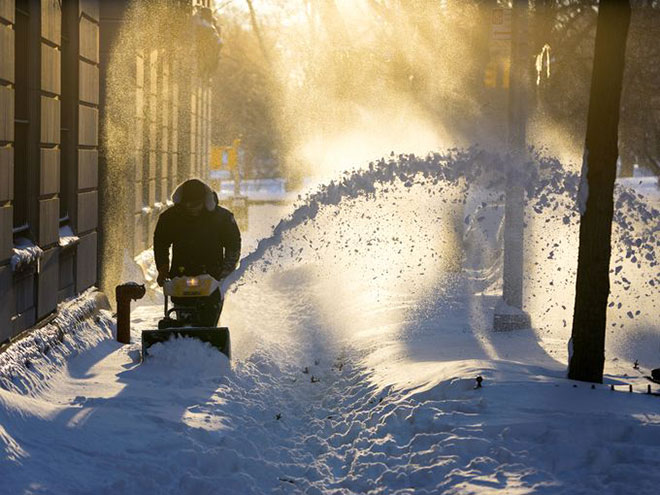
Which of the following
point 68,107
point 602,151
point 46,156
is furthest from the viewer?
point 68,107

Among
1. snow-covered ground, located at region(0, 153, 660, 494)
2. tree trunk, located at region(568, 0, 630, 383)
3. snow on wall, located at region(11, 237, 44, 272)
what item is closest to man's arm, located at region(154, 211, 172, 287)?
snow-covered ground, located at region(0, 153, 660, 494)

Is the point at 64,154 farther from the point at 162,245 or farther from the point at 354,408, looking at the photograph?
the point at 354,408

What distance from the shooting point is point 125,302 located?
10953 mm

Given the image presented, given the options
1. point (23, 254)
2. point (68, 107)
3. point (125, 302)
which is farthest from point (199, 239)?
point (68, 107)

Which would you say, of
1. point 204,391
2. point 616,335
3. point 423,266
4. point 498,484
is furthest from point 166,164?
point 498,484

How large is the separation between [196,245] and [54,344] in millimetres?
1586

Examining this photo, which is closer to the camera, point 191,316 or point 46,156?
point 191,316

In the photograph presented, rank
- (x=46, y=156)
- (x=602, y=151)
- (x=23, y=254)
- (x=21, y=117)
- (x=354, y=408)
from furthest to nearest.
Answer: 1. (x=46, y=156)
2. (x=21, y=117)
3. (x=23, y=254)
4. (x=354, y=408)
5. (x=602, y=151)

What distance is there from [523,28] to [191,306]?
21.0 feet

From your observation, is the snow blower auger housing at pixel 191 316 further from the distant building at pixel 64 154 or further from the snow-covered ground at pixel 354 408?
the distant building at pixel 64 154

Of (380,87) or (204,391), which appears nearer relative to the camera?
(204,391)

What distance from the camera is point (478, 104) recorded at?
23812 mm

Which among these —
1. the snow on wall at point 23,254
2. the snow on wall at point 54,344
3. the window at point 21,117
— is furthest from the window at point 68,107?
the snow on wall at point 23,254

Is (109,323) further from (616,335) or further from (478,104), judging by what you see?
(478,104)
